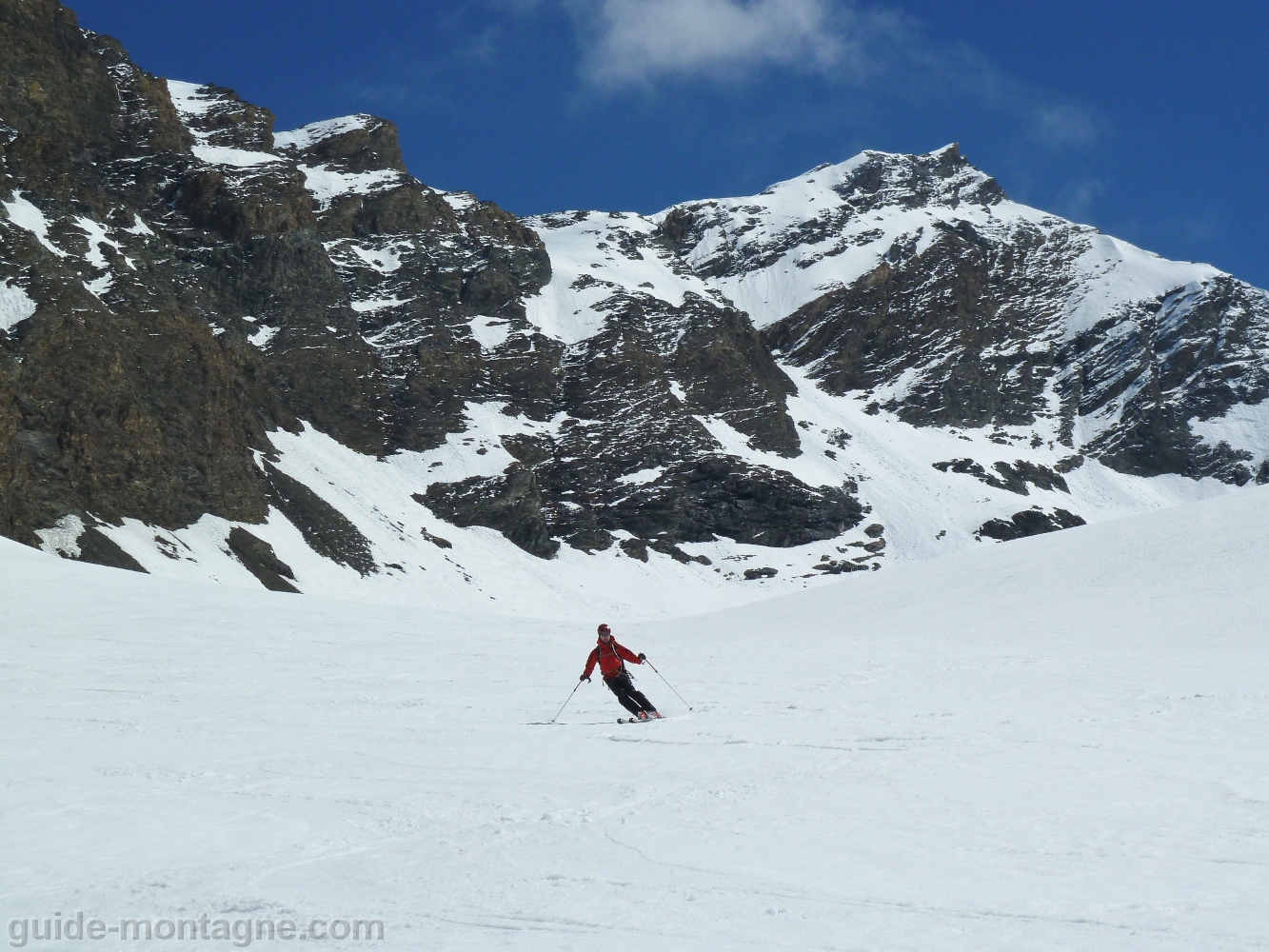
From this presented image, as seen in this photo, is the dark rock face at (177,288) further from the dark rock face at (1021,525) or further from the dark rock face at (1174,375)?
the dark rock face at (1174,375)

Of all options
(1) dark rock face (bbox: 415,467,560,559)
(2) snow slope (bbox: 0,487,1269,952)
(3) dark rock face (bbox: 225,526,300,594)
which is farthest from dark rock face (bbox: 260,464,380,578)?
(2) snow slope (bbox: 0,487,1269,952)

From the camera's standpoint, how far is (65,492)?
50781 millimetres

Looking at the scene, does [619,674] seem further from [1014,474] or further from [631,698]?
[1014,474]

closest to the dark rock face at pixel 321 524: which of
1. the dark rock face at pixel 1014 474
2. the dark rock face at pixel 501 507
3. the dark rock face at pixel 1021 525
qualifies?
the dark rock face at pixel 501 507

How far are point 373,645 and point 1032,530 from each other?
90078 mm

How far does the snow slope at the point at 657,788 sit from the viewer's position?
19.3 ft

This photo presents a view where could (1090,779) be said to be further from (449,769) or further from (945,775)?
(449,769)

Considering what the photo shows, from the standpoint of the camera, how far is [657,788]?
9094 mm

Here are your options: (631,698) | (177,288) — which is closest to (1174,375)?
(177,288)

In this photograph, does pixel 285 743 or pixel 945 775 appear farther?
pixel 285 743

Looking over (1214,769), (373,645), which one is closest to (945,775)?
(1214,769)

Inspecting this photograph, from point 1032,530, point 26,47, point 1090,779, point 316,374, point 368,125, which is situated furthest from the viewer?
point 368,125

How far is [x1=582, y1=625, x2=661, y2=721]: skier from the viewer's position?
13594mm

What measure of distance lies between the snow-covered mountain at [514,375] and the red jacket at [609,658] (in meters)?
39.1
